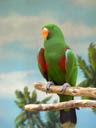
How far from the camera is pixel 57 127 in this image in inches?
137

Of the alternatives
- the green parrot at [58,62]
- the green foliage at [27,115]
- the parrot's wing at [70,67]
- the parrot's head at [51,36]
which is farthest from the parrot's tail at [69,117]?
the green foliage at [27,115]

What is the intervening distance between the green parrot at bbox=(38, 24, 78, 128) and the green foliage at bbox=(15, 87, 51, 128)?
1443 mm

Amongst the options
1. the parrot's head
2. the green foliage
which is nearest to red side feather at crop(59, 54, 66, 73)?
the parrot's head

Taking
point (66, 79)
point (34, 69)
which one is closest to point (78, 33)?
point (34, 69)

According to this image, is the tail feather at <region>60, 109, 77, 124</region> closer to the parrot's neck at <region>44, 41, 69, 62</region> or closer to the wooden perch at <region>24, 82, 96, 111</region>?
the wooden perch at <region>24, 82, 96, 111</region>

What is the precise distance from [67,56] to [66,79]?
18cm

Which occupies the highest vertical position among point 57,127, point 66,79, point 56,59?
point 56,59

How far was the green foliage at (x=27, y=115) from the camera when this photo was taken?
138 inches

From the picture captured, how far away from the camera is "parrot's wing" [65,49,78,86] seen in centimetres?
197

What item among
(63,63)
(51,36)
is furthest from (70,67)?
(51,36)

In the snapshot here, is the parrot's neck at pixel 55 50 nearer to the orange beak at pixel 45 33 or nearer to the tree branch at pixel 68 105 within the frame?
the orange beak at pixel 45 33

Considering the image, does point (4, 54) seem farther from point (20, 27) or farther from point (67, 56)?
point (67, 56)

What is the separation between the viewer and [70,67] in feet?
6.56

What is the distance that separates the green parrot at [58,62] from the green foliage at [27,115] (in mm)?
1443
